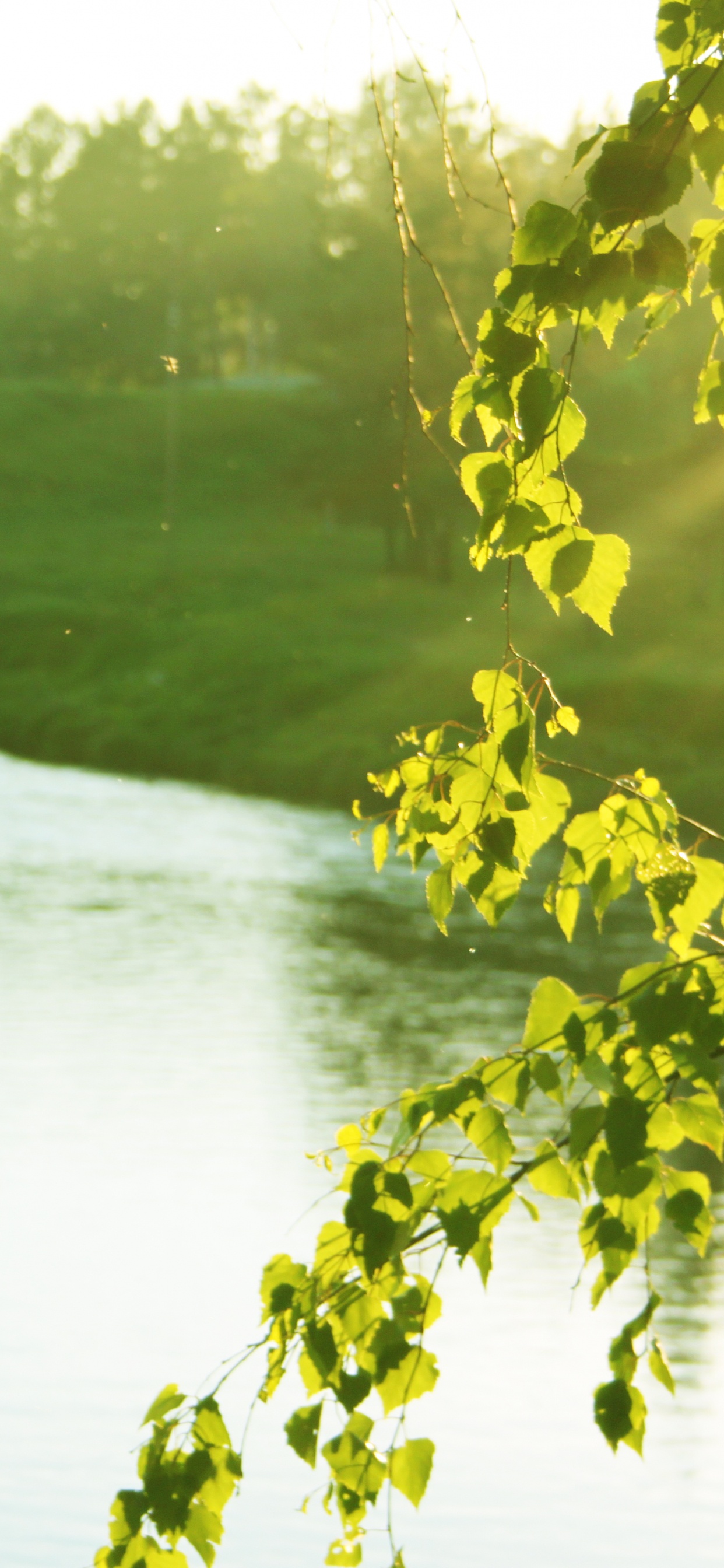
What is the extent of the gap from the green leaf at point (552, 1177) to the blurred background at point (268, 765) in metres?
0.98

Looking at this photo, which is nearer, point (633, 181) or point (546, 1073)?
point (633, 181)

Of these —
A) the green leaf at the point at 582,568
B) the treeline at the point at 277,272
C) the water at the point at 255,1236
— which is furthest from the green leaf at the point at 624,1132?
the treeline at the point at 277,272

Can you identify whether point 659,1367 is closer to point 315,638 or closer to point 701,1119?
point 701,1119

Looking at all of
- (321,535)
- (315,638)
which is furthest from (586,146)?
(321,535)

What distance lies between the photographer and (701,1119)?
2.07 meters

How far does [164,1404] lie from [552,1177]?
49 centimetres

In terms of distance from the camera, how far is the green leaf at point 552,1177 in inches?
→ 80.0

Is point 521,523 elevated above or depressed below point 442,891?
above

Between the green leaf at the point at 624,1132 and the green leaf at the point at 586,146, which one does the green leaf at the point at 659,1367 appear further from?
the green leaf at the point at 586,146

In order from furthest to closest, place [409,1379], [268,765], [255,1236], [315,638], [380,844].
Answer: [315,638]
[268,765]
[255,1236]
[380,844]
[409,1379]

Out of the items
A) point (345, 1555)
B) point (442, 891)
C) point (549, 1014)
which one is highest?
point (442, 891)

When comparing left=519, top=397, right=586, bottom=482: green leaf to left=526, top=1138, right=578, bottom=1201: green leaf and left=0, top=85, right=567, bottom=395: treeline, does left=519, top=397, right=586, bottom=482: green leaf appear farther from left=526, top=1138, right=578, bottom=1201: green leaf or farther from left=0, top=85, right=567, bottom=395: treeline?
left=0, top=85, right=567, bottom=395: treeline

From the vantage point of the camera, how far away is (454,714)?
32.4 m

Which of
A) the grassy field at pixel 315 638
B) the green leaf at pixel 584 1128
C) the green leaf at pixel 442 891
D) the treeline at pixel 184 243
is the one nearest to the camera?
the green leaf at pixel 584 1128
